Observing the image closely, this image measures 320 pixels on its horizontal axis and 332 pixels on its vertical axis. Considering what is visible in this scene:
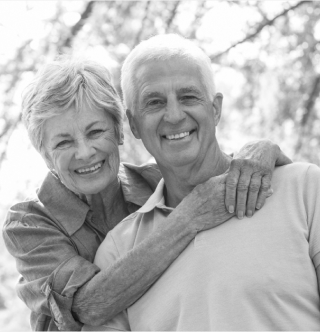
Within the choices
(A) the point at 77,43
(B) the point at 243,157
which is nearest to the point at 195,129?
(B) the point at 243,157

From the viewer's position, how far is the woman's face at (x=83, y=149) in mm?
2453

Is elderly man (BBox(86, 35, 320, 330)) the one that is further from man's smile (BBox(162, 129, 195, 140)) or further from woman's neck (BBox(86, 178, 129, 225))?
woman's neck (BBox(86, 178, 129, 225))

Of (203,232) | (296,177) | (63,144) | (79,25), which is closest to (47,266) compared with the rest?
(63,144)

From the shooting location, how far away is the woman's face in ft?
8.05

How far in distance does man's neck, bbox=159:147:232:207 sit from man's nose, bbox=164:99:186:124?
21cm

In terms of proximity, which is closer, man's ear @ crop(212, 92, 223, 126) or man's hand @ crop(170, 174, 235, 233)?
man's hand @ crop(170, 174, 235, 233)

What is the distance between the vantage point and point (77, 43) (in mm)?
4395

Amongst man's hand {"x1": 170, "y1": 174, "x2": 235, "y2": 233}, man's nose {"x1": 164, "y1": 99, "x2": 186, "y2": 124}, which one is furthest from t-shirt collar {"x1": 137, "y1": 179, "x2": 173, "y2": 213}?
man's nose {"x1": 164, "y1": 99, "x2": 186, "y2": 124}

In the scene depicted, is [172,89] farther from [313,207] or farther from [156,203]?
[313,207]

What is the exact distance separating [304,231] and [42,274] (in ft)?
3.51

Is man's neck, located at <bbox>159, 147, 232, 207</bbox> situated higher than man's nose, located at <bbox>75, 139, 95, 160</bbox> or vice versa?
man's nose, located at <bbox>75, 139, 95, 160</bbox>

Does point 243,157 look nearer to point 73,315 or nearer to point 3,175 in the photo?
point 73,315

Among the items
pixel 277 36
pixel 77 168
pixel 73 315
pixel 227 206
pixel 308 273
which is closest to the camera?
pixel 308 273

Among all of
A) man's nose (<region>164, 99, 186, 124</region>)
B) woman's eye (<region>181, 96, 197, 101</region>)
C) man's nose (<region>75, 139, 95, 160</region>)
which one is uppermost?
woman's eye (<region>181, 96, 197, 101</region>)
